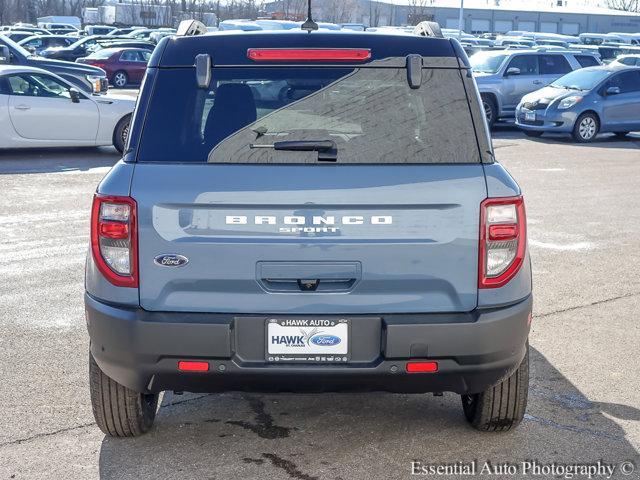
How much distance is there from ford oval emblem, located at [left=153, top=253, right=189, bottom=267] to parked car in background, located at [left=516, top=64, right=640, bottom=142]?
1725cm

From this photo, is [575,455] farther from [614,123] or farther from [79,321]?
[614,123]

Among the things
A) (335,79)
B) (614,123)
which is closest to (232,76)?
(335,79)

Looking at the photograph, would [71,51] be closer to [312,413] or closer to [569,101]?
[569,101]

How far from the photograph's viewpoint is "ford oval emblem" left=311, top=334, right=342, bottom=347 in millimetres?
3986

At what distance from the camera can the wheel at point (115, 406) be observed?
447 centimetres

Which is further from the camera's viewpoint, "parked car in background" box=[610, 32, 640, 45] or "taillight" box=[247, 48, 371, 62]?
"parked car in background" box=[610, 32, 640, 45]

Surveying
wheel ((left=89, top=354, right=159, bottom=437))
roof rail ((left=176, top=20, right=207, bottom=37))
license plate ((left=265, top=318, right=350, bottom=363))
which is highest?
roof rail ((left=176, top=20, right=207, bottom=37))

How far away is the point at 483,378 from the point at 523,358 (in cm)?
38

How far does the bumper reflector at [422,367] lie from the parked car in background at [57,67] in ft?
58.4

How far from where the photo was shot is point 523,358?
4.46 metres

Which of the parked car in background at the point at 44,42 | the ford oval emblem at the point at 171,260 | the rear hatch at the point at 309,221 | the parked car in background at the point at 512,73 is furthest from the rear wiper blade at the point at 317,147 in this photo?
the parked car in background at the point at 44,42

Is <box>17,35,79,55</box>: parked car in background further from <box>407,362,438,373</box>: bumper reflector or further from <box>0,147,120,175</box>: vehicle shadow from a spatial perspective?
<box>407,362,438,373</box>: bumper reflector

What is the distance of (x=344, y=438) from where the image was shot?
4.71 meters

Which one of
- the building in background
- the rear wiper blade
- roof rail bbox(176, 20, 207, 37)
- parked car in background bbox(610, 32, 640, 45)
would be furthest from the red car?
the building in background
